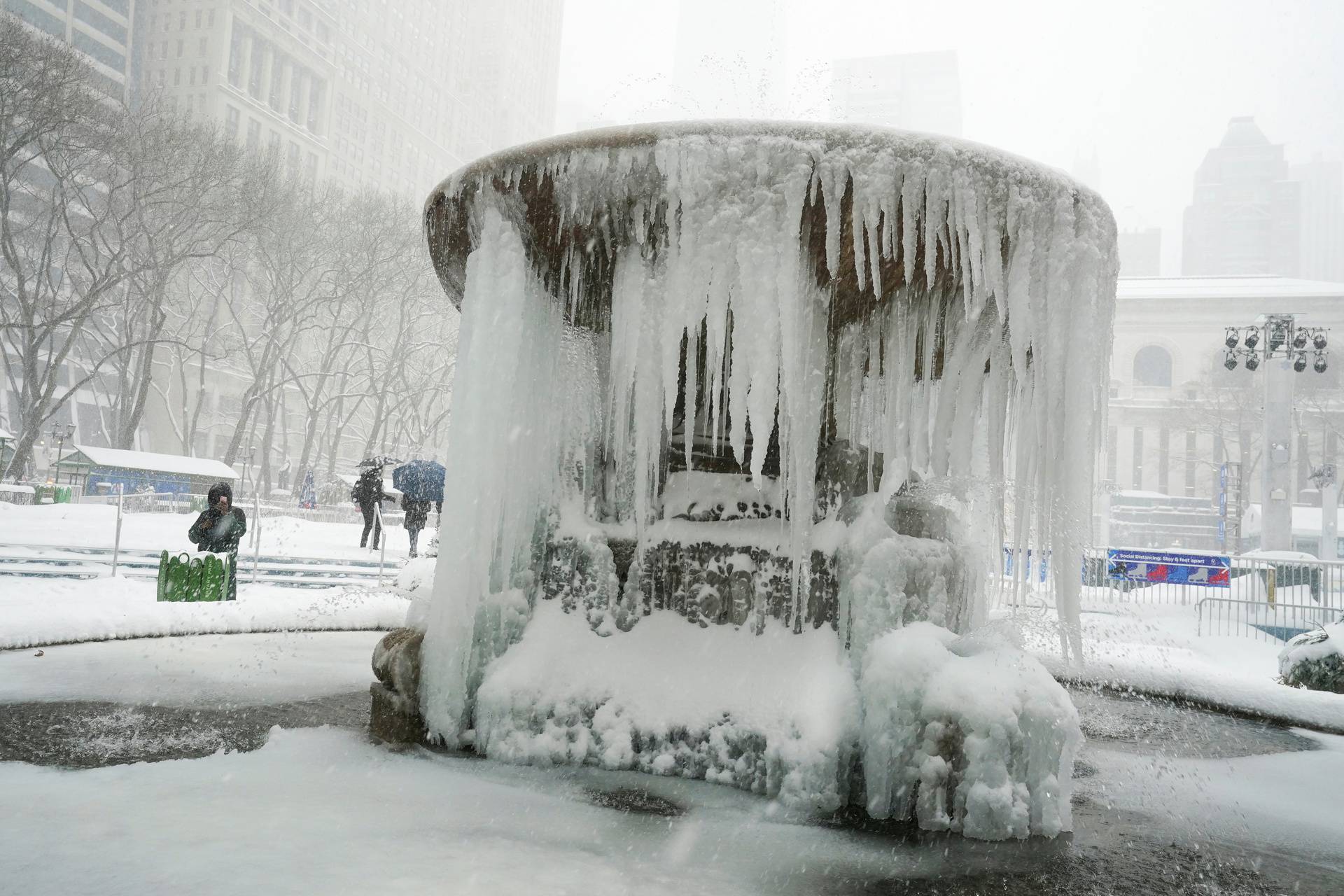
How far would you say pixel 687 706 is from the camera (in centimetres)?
400

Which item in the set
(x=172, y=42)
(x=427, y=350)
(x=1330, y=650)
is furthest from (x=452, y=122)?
(x=1330, y=650)

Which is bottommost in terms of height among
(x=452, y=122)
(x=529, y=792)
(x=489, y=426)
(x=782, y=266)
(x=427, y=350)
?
(x=529, y=792)

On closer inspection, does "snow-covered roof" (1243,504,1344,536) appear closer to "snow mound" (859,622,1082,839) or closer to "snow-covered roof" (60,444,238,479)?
Result: "snow mound" (859,622,1082,839)

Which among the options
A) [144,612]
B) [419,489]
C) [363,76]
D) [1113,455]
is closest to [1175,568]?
[419,489]

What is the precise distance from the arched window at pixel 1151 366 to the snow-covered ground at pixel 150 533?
1976 inches

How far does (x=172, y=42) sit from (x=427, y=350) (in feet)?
145

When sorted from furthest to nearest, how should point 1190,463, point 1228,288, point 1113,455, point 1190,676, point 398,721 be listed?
1. point 1113,455
2. point 1228,288
3. point 1190,463
4. point 1190,676
5. point 398,721

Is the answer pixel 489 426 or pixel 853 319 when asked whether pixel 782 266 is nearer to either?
pixel 853 319

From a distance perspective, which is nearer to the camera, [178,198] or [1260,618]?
[1260,618]

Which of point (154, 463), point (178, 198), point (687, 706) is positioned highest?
point (178, 198)

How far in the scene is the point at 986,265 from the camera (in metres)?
3.93

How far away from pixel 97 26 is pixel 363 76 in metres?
27.5

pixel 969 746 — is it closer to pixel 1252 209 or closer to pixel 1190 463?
pixel 1190 463

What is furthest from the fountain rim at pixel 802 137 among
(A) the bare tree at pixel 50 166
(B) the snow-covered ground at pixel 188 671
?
(A) the bare tree at pixel 50 166
